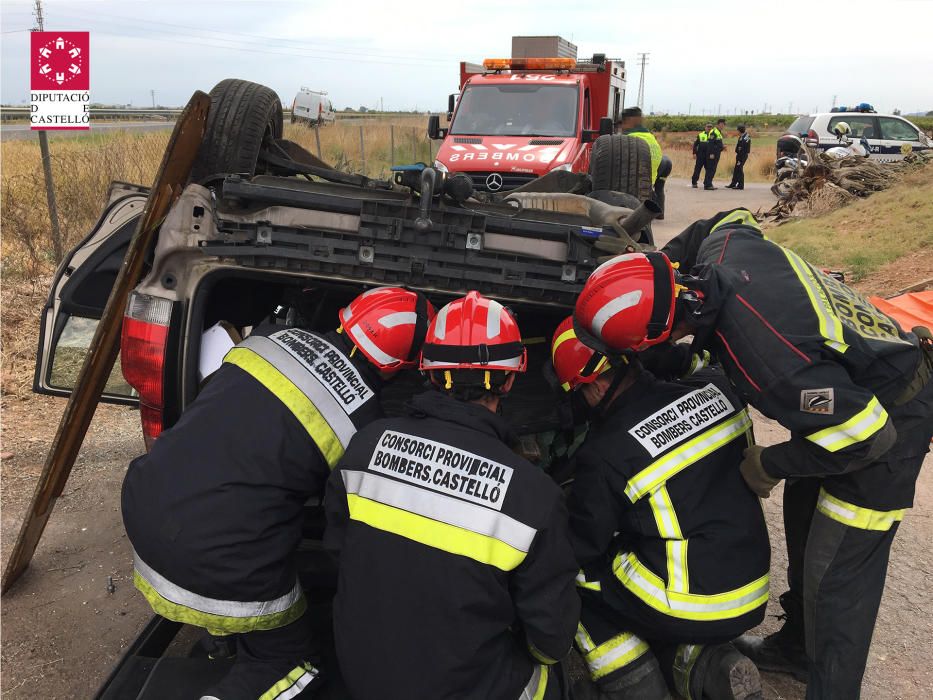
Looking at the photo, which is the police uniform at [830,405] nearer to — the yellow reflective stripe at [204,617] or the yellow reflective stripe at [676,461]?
the yellow reflective stripe at [676,461]

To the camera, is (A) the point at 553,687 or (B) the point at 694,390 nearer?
(A) the point at 553,687

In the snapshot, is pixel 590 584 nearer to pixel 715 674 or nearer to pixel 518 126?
pixel 715 674

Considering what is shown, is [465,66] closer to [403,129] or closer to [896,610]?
[896,610]

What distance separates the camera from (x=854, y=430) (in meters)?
2.02

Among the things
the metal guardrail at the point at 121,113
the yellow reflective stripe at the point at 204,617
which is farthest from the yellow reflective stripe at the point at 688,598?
the metal guardrail at the point at 121,113

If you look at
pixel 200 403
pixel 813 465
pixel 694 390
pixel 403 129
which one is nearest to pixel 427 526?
pixel 200 403

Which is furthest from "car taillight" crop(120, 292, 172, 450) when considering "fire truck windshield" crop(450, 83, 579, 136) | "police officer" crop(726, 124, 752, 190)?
"police officer" crop(726, 124, 752, 190)

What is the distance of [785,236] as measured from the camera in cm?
1062

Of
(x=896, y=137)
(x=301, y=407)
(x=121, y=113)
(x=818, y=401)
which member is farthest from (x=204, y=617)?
(x=896, y=137)

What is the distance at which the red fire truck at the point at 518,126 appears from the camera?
7.88m

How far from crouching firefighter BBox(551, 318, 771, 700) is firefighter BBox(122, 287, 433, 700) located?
72 cm

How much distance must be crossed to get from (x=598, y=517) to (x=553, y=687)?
0.49 m

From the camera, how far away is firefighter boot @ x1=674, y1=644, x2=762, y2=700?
6.84ft

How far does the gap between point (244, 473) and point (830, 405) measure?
1.66 metres
